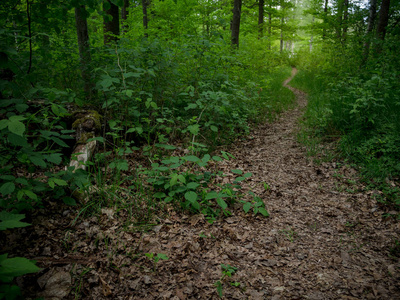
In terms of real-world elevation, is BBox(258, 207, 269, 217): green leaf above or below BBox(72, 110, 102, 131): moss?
below

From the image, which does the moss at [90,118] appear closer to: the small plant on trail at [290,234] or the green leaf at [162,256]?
the green leaf at [162,256]

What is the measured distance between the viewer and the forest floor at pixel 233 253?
2072 millimetres

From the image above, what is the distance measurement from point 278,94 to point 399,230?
7859 mm

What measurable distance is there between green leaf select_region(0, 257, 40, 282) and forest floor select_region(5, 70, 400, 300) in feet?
3.30

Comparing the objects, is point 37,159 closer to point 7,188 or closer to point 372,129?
point 7,188

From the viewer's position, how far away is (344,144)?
458cm

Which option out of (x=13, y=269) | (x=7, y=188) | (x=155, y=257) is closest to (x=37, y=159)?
(x=7, y=188)

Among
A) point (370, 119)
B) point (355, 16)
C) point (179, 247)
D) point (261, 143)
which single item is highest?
point (355, 16)

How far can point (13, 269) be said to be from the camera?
1142 millimetres

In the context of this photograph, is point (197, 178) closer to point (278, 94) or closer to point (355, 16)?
point (278, 94)

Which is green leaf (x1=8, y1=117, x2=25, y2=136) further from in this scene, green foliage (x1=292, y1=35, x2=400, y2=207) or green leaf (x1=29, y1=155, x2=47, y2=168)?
green foliage (x1=292, y1=35, x2=400, y2=207)

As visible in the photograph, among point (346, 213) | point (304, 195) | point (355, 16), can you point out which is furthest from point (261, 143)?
point (355, 16)

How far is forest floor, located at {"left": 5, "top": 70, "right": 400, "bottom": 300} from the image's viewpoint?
207cm

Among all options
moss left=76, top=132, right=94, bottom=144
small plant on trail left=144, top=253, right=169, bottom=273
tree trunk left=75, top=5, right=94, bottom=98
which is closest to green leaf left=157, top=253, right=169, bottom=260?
small plant on trail left=144, top=253, right=169, bottom=273
